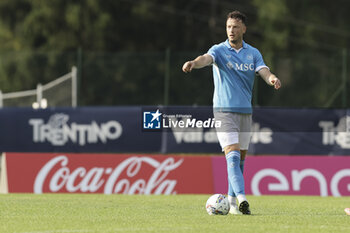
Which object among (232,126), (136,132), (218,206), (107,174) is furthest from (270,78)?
(136,132)

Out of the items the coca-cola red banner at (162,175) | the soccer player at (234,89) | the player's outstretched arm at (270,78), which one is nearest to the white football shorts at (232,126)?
the soccer player at (234,89)

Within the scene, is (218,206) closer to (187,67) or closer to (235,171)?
(235,171)

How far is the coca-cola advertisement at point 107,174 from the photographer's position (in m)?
15.8

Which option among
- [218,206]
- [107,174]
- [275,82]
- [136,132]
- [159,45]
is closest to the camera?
[275,82]

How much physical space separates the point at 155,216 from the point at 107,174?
5747 mm

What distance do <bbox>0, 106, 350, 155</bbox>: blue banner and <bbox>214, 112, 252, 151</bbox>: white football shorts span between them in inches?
315

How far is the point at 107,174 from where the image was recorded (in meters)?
15.9

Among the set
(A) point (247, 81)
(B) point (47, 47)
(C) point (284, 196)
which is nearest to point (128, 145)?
(C) point (284, 196)

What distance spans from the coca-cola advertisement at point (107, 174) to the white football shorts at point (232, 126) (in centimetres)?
537

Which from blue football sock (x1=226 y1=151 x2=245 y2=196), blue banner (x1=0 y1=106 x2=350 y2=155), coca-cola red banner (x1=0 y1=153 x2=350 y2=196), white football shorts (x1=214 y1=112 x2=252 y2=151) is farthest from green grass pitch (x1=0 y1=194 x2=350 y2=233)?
blue banner (x1=0 y1=106 x2=350 y2=155)

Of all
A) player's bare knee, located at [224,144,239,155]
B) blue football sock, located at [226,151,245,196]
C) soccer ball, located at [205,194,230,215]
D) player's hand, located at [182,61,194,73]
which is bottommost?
soccer ball, located at [205,194,230,215]

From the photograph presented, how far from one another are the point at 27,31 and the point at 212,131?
2348 centimetres

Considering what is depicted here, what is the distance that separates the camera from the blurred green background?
75.8ft

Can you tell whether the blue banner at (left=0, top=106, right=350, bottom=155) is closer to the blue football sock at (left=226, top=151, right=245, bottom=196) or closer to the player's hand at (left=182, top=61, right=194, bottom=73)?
the blue football sock at (left=226, top=151, right=245, bottom=196)
